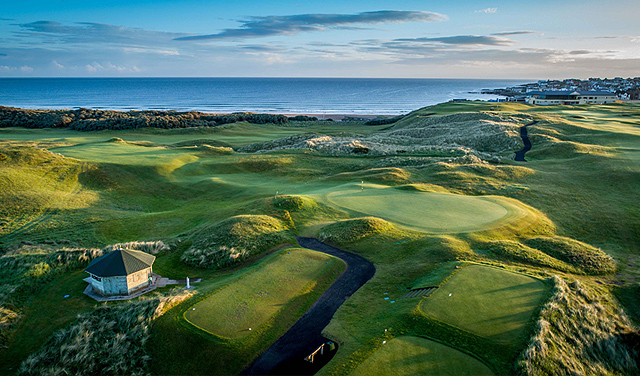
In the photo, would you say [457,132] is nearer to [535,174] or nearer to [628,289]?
[535,174]

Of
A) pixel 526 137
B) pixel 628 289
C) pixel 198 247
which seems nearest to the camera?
pixel 628 289

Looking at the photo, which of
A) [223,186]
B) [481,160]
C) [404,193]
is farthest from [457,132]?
[223,186]

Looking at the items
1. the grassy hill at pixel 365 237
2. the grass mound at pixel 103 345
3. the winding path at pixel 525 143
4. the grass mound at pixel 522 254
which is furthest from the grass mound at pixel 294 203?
the winding path at pixel 525 143

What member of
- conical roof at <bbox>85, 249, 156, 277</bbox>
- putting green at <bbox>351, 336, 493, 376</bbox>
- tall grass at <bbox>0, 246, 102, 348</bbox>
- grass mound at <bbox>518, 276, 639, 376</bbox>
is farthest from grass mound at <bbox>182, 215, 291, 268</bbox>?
grass mound at <bbox>518, 276, 639, 376</bbox>

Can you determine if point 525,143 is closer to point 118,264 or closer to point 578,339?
point 578,339

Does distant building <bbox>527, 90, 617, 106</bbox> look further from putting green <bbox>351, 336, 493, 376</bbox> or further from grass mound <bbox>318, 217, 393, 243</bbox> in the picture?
putting green <bbox>351, 336, 493, 376</bbox>

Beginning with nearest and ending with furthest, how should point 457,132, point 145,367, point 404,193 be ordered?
point 145,367 → point 404,193 → point 457,132
